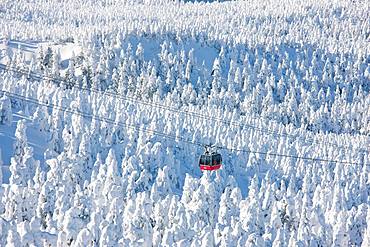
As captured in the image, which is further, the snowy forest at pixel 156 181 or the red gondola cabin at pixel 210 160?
the snowy forest at pixel 156 181

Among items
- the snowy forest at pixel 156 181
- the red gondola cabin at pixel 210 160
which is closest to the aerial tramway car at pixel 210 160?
the red gondola cabin at pixel 210 160

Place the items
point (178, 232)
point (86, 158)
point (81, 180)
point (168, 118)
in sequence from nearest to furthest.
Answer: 1. point (178, 232)
2. point (81, 180)
3. point (86, 158)
4. point (168, 118)

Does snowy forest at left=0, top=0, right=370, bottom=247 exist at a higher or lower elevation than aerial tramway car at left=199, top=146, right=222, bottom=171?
lower

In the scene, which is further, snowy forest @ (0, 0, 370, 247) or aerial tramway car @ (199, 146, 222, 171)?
snowy forest @ (0, 0, 370, 247)

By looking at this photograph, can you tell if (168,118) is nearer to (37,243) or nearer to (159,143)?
(159,143)

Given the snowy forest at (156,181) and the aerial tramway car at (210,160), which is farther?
the snowy forest at (156,181)

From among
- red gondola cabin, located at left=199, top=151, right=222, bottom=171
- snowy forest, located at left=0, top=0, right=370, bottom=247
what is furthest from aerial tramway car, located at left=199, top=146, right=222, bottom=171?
snowy forest, located at left=0, top=0, right=370, bottom=247

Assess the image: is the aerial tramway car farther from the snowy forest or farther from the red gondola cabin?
the snowy forest

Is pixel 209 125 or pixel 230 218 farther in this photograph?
pixel 209 125

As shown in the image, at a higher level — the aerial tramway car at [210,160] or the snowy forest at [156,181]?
the aerial tramway car at [210,160]

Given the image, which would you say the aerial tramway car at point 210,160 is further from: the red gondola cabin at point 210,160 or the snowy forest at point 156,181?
the snowy forest at point 156,181

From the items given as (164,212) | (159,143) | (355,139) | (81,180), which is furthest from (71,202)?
(355,139)
